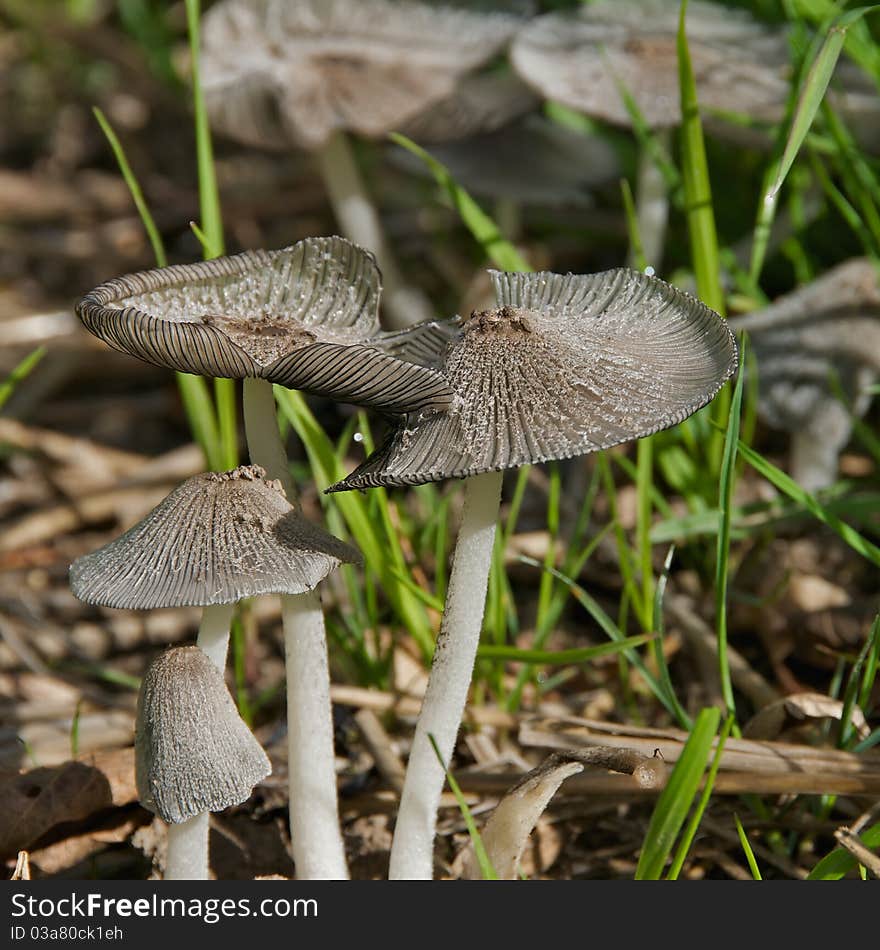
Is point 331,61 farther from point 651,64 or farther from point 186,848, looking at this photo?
point 186,848

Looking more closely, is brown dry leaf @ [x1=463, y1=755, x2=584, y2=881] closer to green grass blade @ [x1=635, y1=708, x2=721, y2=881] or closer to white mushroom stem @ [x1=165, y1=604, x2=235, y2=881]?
green grass blade @ [x1=635, y1=708, x2=721, y2=881]

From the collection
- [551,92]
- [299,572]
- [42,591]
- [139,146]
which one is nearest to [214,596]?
[299,572]

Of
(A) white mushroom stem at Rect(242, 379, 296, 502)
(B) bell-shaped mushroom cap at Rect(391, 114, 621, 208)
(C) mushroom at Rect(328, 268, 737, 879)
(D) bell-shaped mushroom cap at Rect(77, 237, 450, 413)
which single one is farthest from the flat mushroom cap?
(A) white mushroom stem at Rect(242, 379, 296, 502)

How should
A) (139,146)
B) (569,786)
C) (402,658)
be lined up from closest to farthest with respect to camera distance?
(569,786) < (402,658) < (139,146)

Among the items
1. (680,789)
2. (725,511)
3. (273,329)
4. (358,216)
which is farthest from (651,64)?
(680,789)

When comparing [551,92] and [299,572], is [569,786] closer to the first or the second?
[299,572]

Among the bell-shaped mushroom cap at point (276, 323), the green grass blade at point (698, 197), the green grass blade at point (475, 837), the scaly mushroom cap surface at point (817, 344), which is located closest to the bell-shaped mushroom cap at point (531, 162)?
the scaly mushroom cap surface at point (817, 344)

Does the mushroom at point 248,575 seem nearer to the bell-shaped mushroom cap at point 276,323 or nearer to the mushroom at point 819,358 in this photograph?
the bell-shaped mushroom cap at point 276,323
